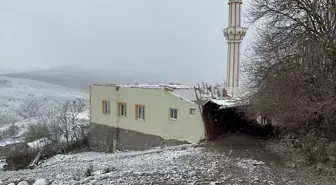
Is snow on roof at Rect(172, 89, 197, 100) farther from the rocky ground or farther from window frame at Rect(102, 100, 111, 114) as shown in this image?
the rocky ground

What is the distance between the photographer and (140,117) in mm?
20734

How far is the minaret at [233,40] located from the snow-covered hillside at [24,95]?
35281 mm

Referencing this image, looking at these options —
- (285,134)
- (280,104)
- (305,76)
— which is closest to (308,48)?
(305,76)

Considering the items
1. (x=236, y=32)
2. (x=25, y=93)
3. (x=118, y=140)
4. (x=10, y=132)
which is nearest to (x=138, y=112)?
(x=118, y=140)

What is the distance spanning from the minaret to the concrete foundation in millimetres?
7260

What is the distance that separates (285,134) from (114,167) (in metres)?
6.68

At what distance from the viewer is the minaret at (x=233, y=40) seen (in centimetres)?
2339

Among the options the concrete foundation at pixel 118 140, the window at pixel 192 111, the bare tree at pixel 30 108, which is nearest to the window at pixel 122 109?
the concrete foundation at pixel 118 140

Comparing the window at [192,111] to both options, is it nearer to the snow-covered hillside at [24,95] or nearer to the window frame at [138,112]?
the window frame at [138,112]

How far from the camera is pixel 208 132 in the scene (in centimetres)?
1329

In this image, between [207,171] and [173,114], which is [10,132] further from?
[207,171]

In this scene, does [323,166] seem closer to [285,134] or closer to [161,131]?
[285,134]

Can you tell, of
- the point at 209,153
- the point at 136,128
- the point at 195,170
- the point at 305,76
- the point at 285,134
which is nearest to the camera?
the point at 195,170

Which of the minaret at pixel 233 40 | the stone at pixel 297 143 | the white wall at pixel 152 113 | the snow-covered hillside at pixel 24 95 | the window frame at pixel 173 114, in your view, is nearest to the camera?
the stone at pixel 297 143
